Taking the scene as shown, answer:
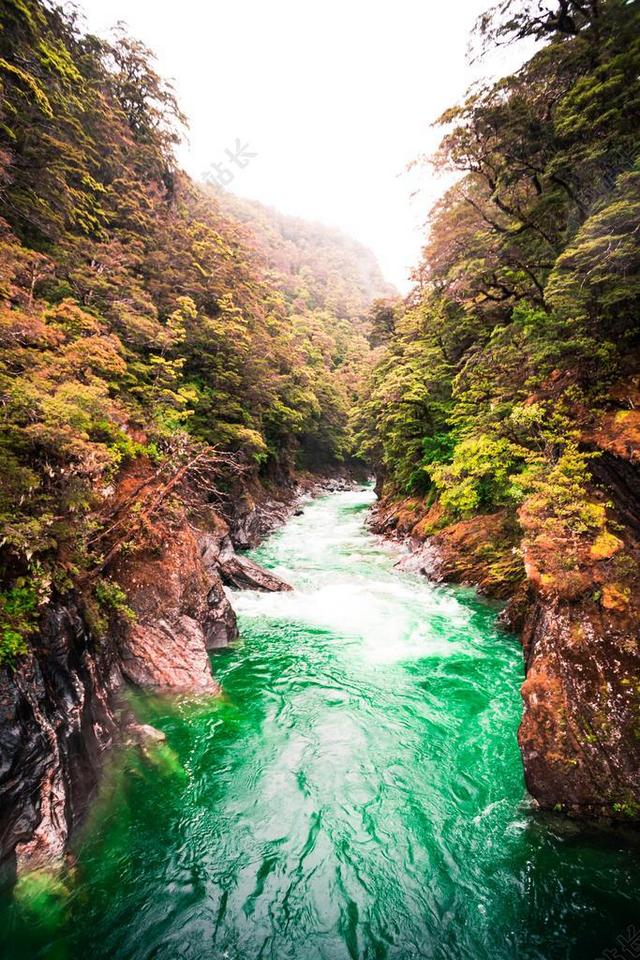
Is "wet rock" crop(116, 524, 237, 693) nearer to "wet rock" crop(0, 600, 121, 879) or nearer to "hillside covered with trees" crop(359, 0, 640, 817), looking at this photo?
"wet rock" crop(0, 600, 121, 879)

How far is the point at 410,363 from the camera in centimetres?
1650

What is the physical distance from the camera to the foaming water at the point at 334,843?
137 inches

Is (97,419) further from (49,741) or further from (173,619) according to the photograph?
(49,741)

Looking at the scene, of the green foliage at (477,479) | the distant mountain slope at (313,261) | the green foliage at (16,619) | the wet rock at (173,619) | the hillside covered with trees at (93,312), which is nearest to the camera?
the green foliage at (16,619)

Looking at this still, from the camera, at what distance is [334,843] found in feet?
14.5

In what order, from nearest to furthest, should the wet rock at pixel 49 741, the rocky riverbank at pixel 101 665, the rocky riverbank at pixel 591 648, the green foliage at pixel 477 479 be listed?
the wet rock at pixel 49 741, the rocky riverbank at pixel 101 665, the rocky riverbank at pixel 591 648, the green foliage at pixel 477 479

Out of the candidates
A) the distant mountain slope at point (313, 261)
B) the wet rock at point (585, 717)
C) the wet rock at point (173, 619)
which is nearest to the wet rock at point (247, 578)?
the wet rock at point (173, 619)

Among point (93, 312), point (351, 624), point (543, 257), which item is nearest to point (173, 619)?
point (351, 624)

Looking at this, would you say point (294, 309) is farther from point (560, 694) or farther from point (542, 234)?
point (560, 694)

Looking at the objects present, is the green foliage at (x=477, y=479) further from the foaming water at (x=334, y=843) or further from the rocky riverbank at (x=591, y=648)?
the foaming water at (x=334, y=843)

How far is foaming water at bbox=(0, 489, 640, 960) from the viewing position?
3492 millimetres

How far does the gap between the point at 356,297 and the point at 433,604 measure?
249 ft

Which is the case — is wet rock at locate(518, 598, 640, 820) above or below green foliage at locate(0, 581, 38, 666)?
below

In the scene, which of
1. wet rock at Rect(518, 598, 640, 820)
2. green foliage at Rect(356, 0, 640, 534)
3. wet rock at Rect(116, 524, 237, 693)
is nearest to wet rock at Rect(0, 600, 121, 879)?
wet rock at Rect(116, 524, 237, 693)
